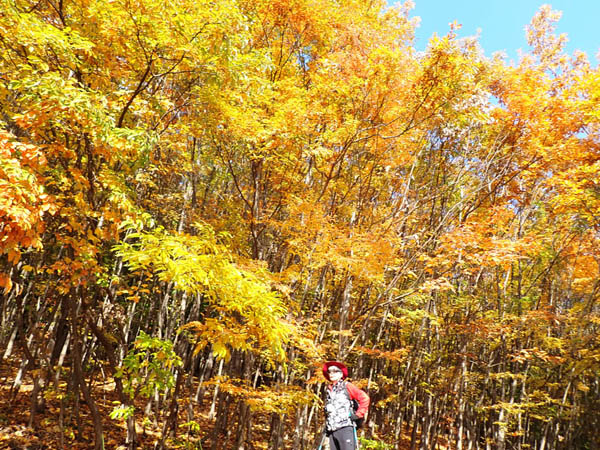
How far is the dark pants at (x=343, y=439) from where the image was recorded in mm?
4070

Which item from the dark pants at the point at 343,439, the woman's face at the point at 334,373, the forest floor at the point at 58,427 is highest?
the woman's face at the point at 334,373

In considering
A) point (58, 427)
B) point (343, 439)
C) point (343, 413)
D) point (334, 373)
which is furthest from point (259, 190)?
point (58, 427)

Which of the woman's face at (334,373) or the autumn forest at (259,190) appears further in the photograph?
the woman's face at (334,373)

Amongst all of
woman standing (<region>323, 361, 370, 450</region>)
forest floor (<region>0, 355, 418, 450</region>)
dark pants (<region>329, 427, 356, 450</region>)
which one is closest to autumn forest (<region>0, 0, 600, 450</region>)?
forest floor (<region>0, 355, 418, 450</region>)

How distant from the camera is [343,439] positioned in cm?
412

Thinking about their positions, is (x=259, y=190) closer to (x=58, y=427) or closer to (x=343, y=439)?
(x=343, y=439)

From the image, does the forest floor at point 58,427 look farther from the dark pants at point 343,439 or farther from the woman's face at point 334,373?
the woman's face at point 334,373

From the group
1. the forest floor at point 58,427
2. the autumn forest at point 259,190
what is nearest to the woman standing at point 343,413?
the autumn forest at point 259,190

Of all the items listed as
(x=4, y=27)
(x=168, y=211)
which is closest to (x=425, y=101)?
(x=4, y=27)

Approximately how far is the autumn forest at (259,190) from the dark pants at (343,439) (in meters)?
1.19

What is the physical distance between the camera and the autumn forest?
411 cm

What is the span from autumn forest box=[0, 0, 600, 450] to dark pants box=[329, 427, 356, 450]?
1.19 metres

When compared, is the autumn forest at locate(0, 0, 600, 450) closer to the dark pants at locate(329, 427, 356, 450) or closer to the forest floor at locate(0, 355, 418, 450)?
the forest floor at locate(0, 355, 418, 450)

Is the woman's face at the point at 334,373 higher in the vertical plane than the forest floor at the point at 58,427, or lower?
higher
